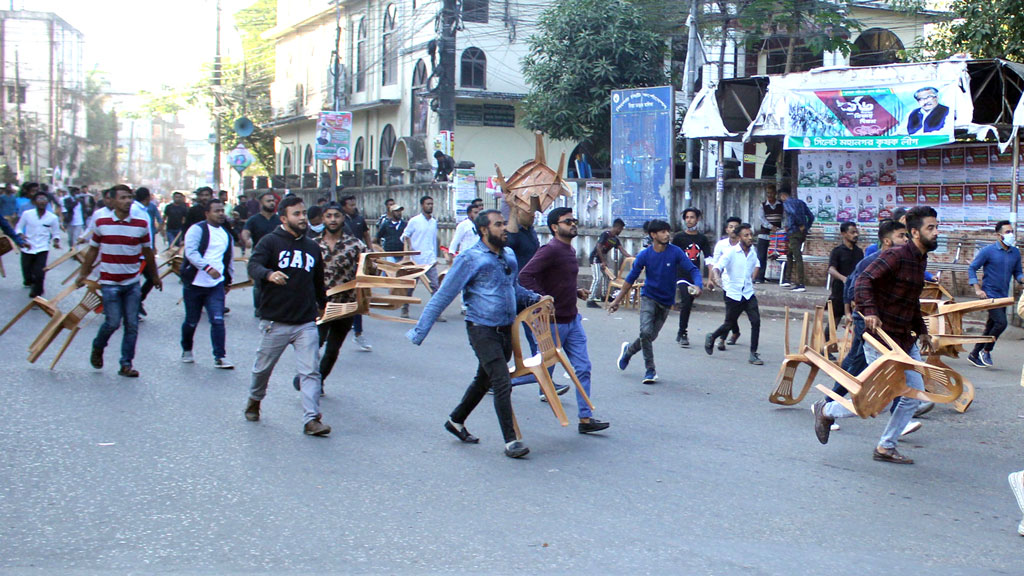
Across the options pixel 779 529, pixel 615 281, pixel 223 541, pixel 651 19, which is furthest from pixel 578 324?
pixel 651 19

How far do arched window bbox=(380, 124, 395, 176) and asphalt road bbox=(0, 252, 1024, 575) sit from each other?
30.1 metres

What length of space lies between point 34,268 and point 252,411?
32.6 feet

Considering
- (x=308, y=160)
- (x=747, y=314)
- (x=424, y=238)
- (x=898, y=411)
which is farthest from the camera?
(x=308, y=160)

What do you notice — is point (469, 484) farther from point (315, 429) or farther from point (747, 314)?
point (747, 314)

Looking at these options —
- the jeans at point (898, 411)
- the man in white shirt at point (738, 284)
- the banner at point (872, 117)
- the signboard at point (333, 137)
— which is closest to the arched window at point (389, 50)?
the signboard at point (333, 137)

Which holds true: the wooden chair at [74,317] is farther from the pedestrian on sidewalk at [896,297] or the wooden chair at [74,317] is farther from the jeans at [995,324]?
the jeans at [995,324]

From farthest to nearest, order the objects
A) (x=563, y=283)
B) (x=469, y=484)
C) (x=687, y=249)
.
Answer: (x=687, y=249) < (x=563, y=283) < (x=469, y=484)

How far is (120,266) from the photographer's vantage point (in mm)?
9438

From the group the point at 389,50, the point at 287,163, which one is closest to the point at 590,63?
the point at 389,50

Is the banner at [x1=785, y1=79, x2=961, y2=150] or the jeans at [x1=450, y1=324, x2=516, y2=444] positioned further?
the banner at [x1=785, y1=79, x2=961, y2=150]

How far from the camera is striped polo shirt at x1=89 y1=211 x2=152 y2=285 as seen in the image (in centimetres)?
941

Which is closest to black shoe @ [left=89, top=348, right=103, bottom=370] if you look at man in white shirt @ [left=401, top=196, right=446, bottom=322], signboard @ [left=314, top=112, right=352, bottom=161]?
man in white shirt @ [left=401, top=196, right=446, bottom=322]

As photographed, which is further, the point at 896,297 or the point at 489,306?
the point at 489,306

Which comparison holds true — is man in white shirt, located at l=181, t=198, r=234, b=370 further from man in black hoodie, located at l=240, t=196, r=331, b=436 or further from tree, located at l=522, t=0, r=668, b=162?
tree, located at l=522, t=0, r=668, b=162
